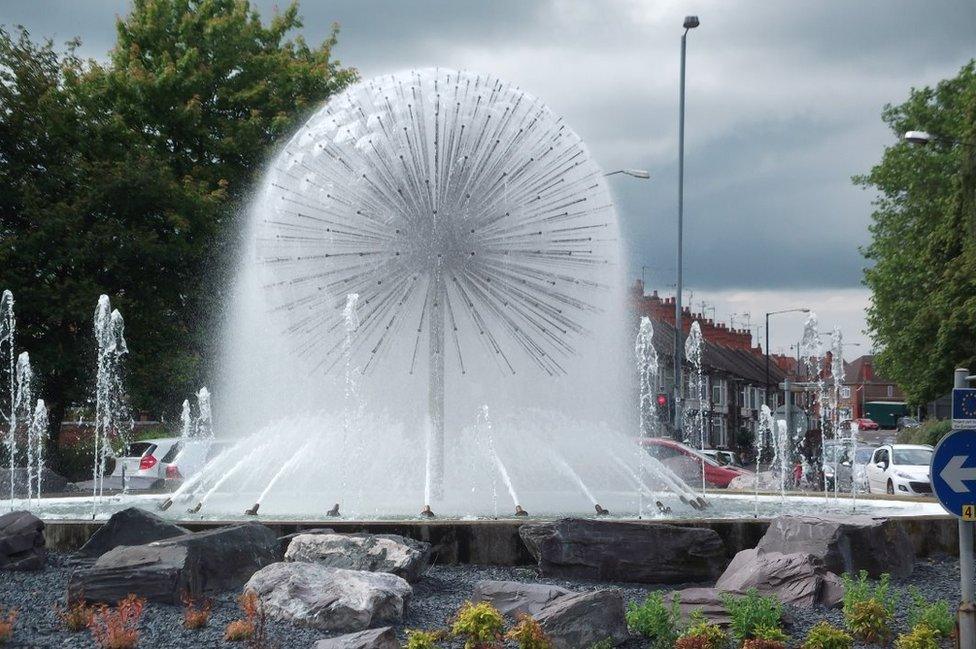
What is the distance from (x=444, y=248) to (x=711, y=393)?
210ft

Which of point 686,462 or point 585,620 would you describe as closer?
point 585,620

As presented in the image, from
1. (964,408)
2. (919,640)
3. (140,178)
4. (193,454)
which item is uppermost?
(140,178)

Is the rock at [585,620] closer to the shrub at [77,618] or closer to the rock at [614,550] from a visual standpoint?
the rock at [614,550]

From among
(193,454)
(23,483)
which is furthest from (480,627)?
(193,454)

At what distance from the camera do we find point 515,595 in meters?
7.96

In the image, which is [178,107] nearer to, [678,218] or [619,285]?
[678,218]

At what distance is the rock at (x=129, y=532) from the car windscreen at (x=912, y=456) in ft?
70.9

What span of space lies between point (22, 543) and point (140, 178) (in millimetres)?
19080

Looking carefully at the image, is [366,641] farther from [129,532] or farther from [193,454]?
[193,454]

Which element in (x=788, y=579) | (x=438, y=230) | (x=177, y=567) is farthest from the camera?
(x=438, y=230)

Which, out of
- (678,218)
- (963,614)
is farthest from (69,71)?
(963,614)

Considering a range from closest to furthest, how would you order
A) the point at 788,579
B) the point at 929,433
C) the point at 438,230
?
the point at 788,579
the point at 438,230
the point at 929,433

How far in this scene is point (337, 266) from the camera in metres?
13.8

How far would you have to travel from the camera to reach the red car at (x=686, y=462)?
77.3ft
